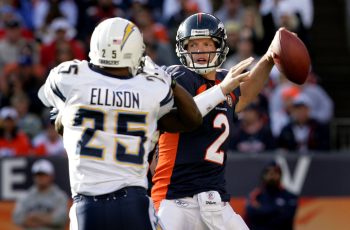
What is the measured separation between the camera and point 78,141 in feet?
16.9

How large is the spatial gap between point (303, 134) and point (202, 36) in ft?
17.9

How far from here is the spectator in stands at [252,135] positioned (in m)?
Result: 11.2

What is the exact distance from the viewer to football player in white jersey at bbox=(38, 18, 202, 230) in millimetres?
5117

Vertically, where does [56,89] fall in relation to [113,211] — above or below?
above

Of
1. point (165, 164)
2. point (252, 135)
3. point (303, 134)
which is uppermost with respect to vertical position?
point (165, 164)

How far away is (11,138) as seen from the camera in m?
11.8

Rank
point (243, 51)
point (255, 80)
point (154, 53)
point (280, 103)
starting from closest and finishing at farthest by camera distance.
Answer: point (255, 80) → point (280, 103) → point (154, 53) → point (243, 51)

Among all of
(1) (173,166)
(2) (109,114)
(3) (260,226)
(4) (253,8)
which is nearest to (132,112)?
(2) (109,114)

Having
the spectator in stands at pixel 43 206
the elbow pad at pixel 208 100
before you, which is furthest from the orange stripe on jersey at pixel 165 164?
the spectator in stands at pixel 43 206

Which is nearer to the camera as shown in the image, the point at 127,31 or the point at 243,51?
the point at 127,31

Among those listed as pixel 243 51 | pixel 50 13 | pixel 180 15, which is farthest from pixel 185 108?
pixel 50 13

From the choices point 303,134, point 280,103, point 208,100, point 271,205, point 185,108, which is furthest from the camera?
point 280,103

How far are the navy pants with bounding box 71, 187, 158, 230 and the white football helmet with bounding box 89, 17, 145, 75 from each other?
26.8 inches

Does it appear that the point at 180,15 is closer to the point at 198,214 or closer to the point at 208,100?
the point at 198,214
